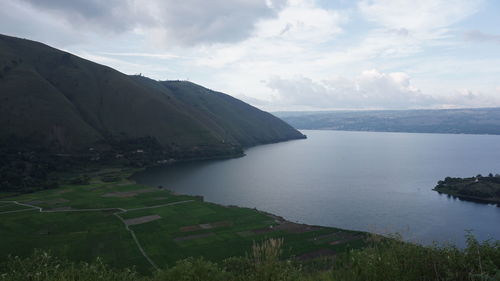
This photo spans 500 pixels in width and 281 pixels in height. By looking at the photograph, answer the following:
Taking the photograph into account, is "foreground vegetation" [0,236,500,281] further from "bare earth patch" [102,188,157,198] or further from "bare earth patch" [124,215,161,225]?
"bare earth patch" [102,188,157,198]

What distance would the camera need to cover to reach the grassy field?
190ft

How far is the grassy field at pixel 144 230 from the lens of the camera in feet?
190

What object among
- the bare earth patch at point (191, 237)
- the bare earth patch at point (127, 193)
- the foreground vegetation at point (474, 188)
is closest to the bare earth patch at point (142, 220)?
the bare earth patch at point (191, 237)

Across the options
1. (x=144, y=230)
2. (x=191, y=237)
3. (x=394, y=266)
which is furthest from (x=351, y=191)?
(x=394, y=266)

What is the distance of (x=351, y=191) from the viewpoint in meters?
112

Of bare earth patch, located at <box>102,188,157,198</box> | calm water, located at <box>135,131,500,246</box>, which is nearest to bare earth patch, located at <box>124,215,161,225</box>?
bare earth patch, located at <box>102,188,157,198</box>

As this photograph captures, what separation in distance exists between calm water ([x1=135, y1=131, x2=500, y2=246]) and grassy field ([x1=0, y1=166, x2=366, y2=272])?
10.3 metres

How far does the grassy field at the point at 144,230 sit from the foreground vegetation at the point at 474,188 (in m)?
64.4

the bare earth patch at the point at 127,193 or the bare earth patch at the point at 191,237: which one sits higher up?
the bare earth patch at the point at 127,193

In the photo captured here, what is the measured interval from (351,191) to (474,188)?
1594 inches

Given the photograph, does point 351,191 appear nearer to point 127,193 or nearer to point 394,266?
point 127,193

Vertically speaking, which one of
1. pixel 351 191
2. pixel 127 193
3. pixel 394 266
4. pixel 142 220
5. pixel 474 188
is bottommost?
pixel 142 220

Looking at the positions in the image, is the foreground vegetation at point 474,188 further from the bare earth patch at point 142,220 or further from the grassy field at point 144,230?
the bare earth patch at point 142,220

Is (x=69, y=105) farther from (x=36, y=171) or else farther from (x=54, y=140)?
(x=36, y=171)
